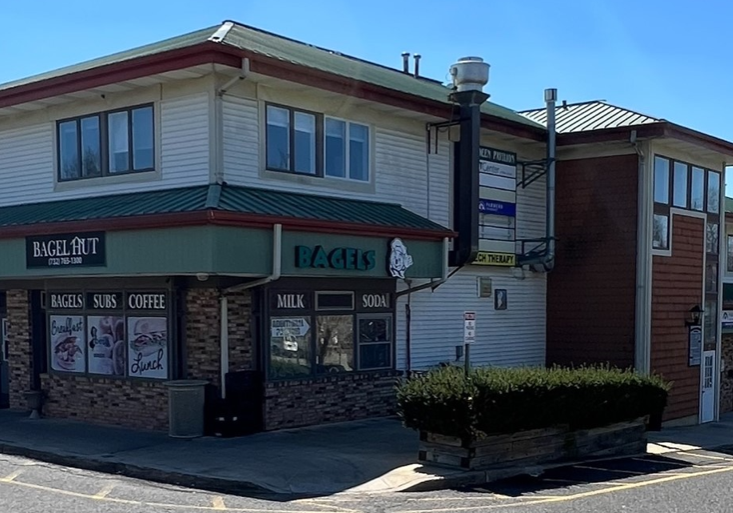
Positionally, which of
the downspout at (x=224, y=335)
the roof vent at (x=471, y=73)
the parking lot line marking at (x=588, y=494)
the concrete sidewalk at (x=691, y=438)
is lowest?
the concrete sidewalk at (x=691, y=438)

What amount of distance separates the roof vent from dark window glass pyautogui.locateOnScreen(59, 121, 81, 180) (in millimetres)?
7514

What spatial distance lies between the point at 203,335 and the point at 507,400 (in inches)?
208

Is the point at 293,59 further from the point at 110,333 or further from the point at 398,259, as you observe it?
the point at 110,333

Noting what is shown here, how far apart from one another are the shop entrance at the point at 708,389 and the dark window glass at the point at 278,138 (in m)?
13.4

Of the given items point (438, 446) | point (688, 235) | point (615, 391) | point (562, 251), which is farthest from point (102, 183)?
point (688, 235)

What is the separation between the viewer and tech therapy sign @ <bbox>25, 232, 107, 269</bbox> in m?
13.8

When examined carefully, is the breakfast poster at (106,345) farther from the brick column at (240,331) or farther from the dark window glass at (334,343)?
the dark window glass at (334,343)

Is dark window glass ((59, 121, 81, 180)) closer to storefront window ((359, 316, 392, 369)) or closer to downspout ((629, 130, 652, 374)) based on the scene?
storefront window ((359, 316, 392, 369))

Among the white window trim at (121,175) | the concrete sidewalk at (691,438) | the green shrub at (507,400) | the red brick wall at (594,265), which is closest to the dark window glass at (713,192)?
the red brick wall at (594,265)

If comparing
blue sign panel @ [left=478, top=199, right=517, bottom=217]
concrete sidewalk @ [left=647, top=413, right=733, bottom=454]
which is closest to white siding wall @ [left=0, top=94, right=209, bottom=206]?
blue sign panel @ [left=478, top=199, right=517, bottom=217]

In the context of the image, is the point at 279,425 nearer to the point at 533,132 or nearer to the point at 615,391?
the point at 615,391

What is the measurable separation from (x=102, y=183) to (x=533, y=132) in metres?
9.84

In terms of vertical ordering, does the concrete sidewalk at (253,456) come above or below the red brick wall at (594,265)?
below

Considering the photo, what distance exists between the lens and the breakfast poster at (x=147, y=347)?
14969 millimetres
